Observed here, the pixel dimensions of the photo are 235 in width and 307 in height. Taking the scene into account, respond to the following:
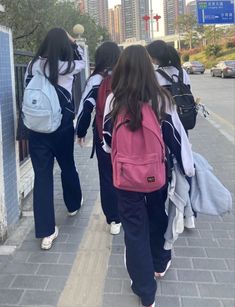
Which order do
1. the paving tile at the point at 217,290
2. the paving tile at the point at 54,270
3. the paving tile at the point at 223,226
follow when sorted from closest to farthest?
the paving tile at the point at 217,290 → the paving tile at the point at 54,270 → the paving tile at the point at 223,226

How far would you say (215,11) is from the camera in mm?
32094

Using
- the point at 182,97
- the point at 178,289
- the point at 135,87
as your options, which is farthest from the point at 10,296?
the point at 182,97

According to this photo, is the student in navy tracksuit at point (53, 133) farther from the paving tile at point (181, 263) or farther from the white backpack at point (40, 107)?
the paving tile at point (181, 263)

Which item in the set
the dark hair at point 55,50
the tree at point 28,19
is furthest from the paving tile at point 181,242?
the tree at point 28,19

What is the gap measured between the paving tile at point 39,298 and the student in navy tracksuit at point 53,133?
74 centimetres

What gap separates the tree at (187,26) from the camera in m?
63.9

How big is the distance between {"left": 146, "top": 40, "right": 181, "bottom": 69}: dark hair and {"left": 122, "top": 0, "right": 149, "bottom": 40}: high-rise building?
39308 mm

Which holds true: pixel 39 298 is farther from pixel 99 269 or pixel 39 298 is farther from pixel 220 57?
pixel 220 57

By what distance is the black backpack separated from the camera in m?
3.91

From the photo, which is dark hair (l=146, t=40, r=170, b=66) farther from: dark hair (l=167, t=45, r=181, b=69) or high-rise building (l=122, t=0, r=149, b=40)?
high-rise building (l=122, t=0, r=149, b=40)

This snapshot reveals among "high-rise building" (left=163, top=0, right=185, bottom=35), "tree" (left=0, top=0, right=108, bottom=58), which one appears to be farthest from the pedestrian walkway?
"high-rise building" (left=163, top=0, right=185, bottom=35)

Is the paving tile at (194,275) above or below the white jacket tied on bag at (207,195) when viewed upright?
below

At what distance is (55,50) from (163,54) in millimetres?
946

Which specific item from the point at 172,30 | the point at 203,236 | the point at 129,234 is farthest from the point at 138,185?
the point at 172,30
